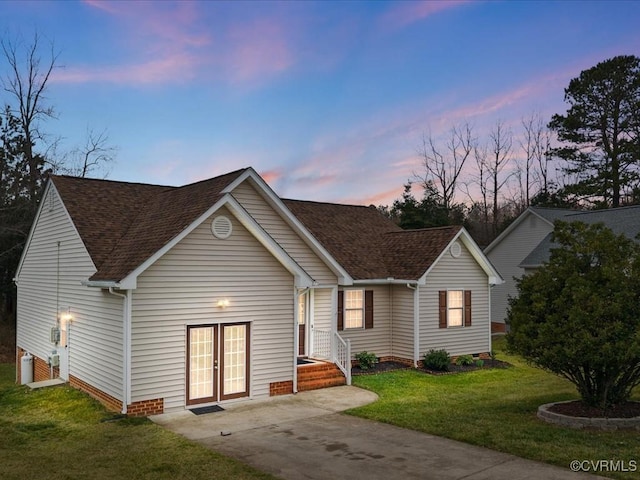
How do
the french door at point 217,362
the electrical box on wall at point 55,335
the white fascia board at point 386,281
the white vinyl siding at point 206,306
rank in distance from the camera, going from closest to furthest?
the white vinyl siding at point 206,306 → the french door at point 217,362 → the electrical box on wall at point 55,335 → the white fascia board at point 386,281

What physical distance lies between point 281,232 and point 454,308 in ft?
25.9

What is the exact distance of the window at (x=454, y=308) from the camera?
1967cm

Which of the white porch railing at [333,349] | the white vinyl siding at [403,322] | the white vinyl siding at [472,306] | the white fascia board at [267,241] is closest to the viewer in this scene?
the white fascia board at [267,241]

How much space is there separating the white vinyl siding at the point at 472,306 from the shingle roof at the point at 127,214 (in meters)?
8.87

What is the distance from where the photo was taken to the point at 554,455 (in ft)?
29.3

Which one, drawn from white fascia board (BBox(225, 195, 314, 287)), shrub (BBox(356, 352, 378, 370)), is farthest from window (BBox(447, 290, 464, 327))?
white fascia board (BBox(225, 195, 314, 287))

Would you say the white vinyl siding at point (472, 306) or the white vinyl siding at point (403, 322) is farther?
the white vinyl siding at point (472, 306)

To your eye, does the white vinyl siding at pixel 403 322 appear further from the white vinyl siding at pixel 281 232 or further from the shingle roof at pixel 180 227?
the white vinyl siding at pixel 281 232

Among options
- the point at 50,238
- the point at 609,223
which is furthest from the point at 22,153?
the point at 609,223

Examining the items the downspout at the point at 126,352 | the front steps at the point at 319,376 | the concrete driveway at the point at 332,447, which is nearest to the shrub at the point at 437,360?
the front steps at the point at 319,376

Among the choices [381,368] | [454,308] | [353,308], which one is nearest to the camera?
[381,368]

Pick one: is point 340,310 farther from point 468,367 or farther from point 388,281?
point 468,367

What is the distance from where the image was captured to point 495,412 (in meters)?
Answer: 12.3

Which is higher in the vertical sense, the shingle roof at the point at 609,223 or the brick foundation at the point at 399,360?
the shingle roof at the point at 609,223
